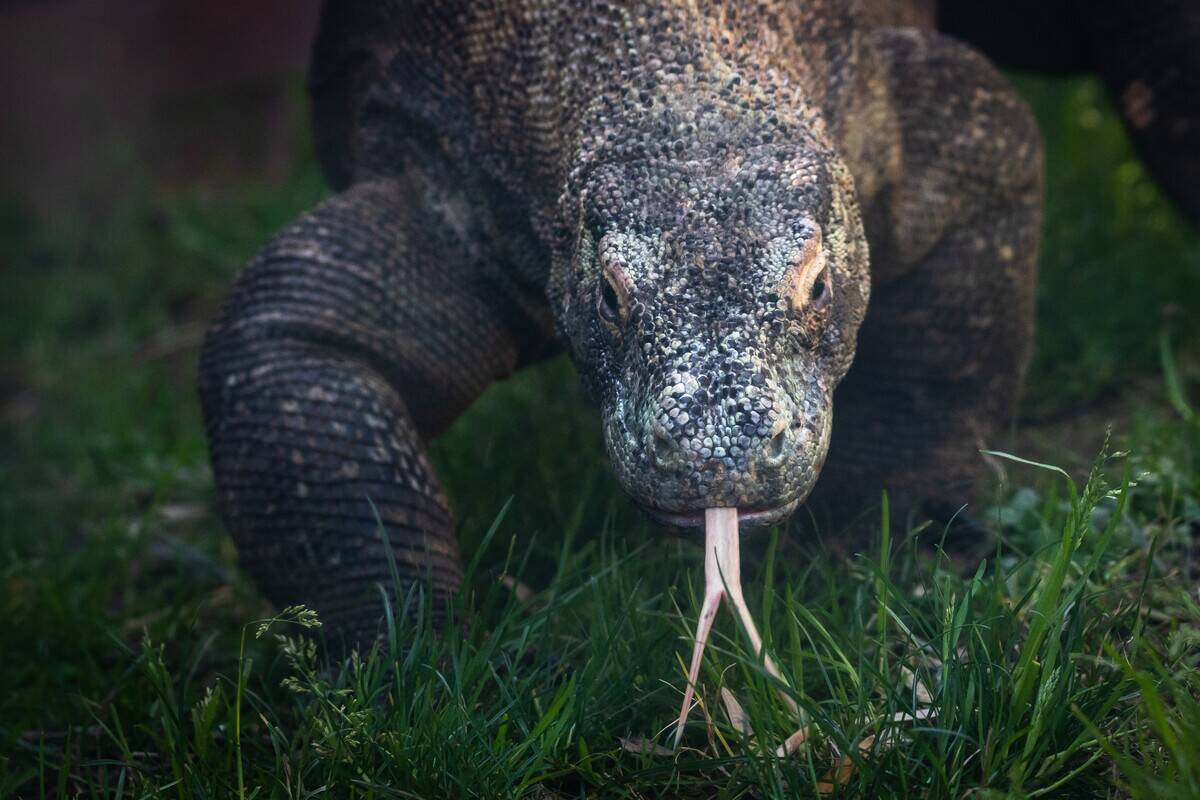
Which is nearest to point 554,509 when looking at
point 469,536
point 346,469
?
point 469,536

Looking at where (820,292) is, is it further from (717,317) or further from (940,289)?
(940,289)

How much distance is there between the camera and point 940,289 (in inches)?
135

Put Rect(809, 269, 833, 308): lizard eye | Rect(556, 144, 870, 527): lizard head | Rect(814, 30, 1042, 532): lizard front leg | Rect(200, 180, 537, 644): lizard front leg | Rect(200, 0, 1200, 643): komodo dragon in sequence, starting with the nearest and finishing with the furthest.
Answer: Rect(556, 144, 870, 527): lizard head, Rect(200, 0, 1200, 643): komodo dragon, Rect(809, 269, 833, 308): lizard eye, Rect(200, 180, 537, 644): lizard front leg, Rect(814, 30, 1042, 532): lizard front leg

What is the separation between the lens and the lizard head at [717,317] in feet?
7.07

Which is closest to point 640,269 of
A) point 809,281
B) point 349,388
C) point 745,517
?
point 809,281

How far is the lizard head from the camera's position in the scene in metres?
2.15

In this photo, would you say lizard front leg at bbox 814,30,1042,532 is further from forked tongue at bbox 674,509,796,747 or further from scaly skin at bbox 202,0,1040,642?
forked tongue at bbox 674,509,796,747

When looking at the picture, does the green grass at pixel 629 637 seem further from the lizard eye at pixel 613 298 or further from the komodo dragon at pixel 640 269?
the lizard eye at pixel 613 298

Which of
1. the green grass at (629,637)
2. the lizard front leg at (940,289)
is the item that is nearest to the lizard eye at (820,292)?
the green grass at (629,637)

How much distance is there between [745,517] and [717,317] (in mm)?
322

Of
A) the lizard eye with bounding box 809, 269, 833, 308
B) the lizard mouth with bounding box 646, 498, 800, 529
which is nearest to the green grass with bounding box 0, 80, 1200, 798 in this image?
the lizard mouth with bounding box 646, 498, 800, 529

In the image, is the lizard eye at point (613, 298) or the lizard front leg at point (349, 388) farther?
the lizard front leg at point (349, 388)

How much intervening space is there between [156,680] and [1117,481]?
1995 millimetres

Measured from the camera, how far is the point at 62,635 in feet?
11.1
